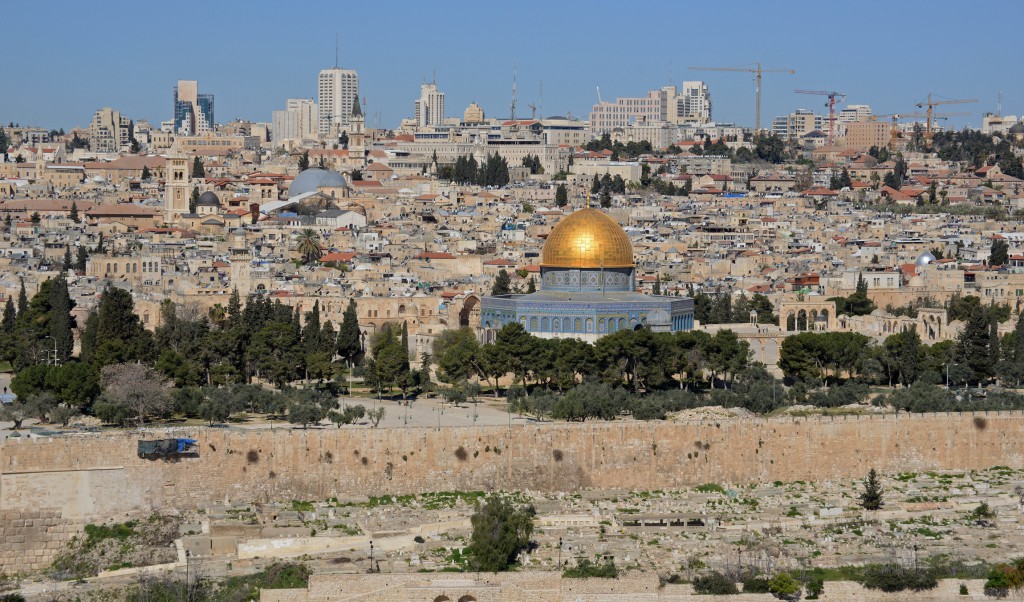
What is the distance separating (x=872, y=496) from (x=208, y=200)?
2317 inches

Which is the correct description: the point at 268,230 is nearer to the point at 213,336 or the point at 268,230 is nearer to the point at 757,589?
the point at 213,336

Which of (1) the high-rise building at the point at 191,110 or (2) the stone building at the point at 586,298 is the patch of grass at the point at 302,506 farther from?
(1) the high-rise building at the point at 191,110

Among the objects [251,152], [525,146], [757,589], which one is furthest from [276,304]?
[251,152]

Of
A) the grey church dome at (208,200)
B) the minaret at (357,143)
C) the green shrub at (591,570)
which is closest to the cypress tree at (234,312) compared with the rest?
the green shrub at (591,570)

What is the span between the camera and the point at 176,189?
8956 cm

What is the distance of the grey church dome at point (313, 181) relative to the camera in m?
96.5

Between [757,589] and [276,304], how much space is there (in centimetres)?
2358

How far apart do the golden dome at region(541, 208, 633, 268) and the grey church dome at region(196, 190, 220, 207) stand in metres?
40.3

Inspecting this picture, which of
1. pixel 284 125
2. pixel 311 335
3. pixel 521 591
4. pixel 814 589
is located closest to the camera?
pixel 521 591

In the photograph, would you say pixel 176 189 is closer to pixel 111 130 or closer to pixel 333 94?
pixel 111 130

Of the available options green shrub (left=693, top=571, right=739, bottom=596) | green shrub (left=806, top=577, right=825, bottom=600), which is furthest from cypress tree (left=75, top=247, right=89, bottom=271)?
green shrub (left=806, top=577, right=825, bottom=600)

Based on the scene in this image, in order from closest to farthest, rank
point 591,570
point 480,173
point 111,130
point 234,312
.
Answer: point 591,570
point 234,312
point 480,173
point 111,130

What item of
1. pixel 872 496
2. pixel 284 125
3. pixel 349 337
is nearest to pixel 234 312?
pixel 349 337

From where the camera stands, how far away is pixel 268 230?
81.4 meters
